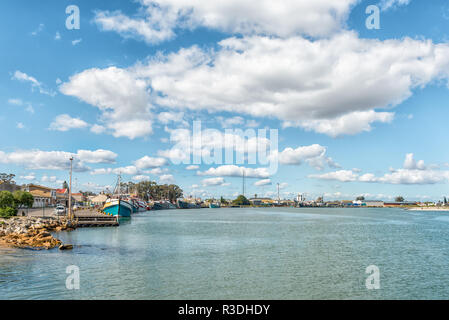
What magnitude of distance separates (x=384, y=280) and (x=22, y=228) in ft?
172

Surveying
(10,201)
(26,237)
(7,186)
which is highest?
(7,186)

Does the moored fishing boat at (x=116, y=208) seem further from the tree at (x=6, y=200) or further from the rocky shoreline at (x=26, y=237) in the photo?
the rocky shoreline at (x=26, y=237)

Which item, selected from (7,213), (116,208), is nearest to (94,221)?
(7,213)

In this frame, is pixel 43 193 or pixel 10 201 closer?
pixel 10 201

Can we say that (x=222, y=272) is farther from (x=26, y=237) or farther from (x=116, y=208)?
(x=116, y=208)

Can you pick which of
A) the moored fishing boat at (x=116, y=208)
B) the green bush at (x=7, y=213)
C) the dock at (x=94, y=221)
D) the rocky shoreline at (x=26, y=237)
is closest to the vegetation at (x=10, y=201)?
the green bush at (x=7, y=213)

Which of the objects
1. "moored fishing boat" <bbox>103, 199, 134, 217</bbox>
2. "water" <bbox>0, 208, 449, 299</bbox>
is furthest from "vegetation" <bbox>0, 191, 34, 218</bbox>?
"water" <bbox>0, 208, 449, 299</bbox>

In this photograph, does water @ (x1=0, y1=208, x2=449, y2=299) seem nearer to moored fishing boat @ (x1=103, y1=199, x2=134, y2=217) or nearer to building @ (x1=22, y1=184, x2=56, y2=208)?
moored fishing boat @ (x1=103, y1=199, x2=134, y2=217)

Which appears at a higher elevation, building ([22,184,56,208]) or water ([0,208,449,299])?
building ([22,184,56,208])

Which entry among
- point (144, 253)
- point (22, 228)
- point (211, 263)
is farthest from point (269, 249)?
point (22, 228)

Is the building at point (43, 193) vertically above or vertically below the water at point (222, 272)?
above

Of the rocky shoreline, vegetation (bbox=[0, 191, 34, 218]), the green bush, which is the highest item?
vegetation (bbox=[0, 191, 34, 218])
